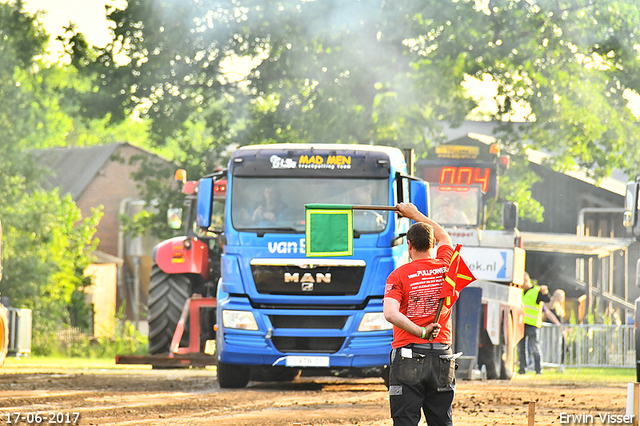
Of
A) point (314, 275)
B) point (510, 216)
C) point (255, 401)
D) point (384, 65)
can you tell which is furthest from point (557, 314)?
point (255, 401)

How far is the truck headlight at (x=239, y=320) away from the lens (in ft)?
42.0

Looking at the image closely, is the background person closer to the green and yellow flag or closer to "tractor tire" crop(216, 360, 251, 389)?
"tractor tire" crop(216, 360, 251, 389)

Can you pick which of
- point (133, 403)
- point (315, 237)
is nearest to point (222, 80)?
point (133, 403)

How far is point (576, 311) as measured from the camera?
36.2 meters

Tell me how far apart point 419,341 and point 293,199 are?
19.9 feet

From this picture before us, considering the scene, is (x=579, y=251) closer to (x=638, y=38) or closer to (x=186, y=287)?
(x=638, y=38)

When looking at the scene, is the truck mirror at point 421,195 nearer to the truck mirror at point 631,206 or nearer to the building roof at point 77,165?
the truck mirror at point 631,206

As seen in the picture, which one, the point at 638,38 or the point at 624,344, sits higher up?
the point at 638,38

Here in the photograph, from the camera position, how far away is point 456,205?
20156 mm

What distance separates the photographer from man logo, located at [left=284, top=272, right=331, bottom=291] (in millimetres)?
12648

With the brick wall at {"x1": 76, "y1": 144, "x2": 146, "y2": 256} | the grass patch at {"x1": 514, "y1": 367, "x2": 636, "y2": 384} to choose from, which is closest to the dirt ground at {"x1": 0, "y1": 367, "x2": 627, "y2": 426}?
the grass patch at {"x1": 514, "y1": 367, "x2": 636, "y2": 384}

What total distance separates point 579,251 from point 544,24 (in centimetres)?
737

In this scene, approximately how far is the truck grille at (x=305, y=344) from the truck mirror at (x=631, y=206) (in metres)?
4.93

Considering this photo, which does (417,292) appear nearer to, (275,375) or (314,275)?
(314,275)
